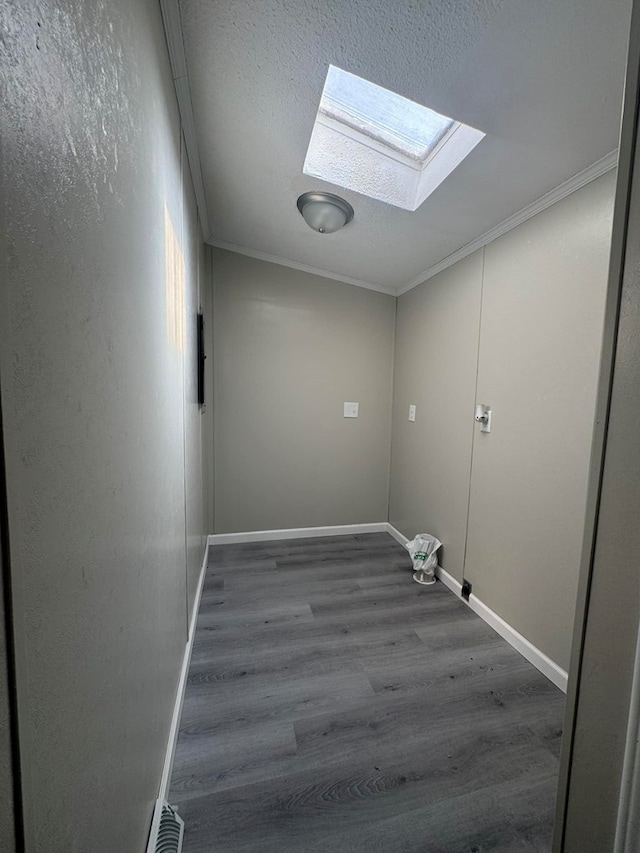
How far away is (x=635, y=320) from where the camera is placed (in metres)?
0.58

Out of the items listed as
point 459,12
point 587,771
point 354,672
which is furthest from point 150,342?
point 354,672

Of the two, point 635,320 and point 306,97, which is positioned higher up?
point 306,97

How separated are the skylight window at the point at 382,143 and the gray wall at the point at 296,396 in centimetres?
117

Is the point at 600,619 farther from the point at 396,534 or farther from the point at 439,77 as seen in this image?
the point at 396,534

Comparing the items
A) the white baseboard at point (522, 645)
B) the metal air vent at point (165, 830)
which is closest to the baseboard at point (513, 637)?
the white baseboard at point (522, 645)

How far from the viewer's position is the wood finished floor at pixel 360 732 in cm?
98

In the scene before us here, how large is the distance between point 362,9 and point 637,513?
4.92 feet

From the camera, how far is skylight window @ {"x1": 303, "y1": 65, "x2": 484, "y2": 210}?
1378 millimetres

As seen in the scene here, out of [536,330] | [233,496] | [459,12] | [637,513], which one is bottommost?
[233,496]

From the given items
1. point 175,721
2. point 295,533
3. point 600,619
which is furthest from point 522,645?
point 295,533

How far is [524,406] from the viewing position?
1.66 metres

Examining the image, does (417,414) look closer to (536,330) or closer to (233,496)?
(536,330)

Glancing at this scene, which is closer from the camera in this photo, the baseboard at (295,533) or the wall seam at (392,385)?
the baseboard at (295,533)

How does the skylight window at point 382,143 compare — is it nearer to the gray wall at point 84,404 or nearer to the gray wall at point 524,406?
the gray wall at point 524,406
